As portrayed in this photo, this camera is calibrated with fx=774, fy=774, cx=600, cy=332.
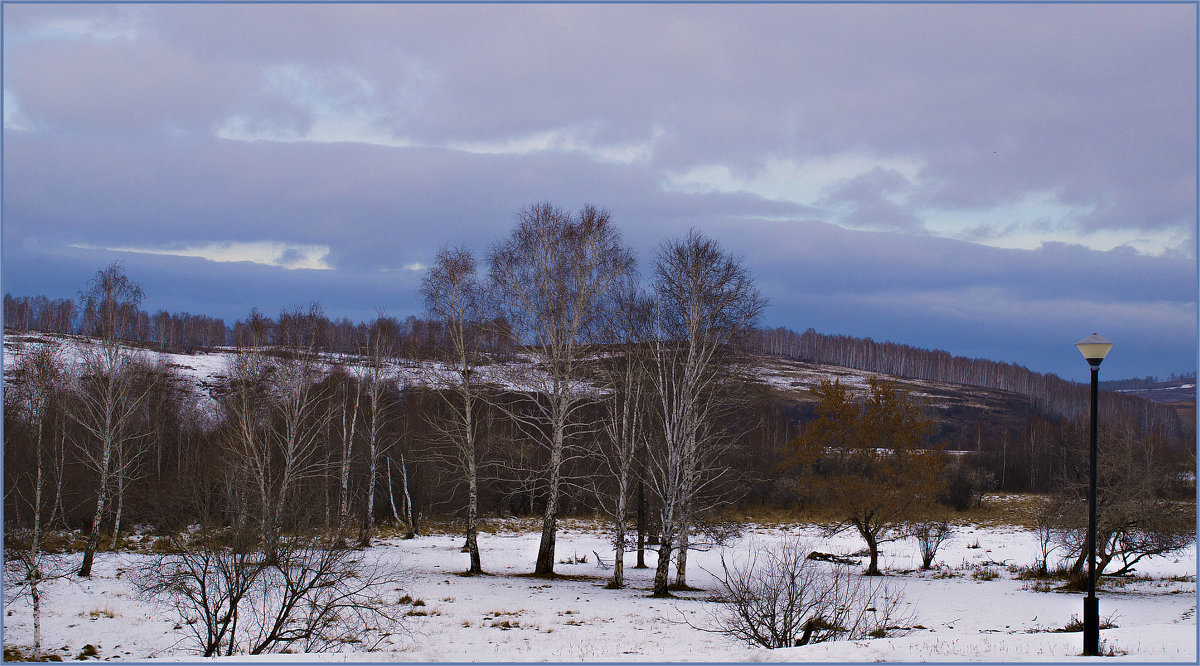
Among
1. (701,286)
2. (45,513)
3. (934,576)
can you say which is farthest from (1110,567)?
(45,513)

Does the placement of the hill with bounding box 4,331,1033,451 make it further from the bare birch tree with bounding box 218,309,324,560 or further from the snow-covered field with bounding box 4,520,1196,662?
the snow-covered field with bounding box 4,520,1196,662

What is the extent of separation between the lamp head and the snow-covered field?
4787 millimetres

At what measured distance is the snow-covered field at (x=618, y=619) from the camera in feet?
44.4

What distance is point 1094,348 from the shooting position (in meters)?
13.3

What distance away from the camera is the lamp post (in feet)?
41.3

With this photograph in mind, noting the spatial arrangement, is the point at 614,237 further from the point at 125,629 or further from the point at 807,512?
the point at 807,512

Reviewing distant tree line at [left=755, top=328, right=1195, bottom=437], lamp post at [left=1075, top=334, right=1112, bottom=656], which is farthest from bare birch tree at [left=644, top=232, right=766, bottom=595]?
distant tree line at [left=755, top=328, right=1195, bottom=437]

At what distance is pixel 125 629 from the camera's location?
17.5 meters

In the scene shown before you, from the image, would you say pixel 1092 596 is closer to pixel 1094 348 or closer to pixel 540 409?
pixel 1094 348

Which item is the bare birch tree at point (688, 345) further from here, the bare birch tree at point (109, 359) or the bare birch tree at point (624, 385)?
the bare birch tree at point (109, 359)

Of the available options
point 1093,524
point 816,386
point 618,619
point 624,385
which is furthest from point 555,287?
point 816,386

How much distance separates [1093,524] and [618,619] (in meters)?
10.3

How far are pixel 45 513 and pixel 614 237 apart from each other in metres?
25.1

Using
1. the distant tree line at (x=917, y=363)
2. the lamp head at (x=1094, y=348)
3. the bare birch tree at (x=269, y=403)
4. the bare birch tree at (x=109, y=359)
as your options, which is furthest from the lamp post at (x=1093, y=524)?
the distant tree line at (x=917, y=363)
